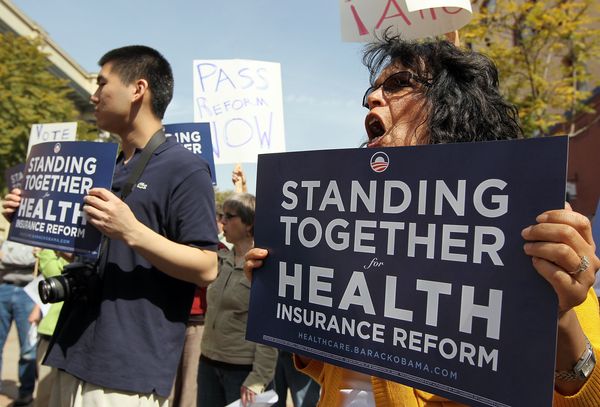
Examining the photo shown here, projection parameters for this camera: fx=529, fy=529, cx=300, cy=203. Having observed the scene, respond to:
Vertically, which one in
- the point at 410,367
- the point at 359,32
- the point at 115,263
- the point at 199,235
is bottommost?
the point at 410,367

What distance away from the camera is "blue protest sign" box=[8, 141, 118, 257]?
210 centimetres

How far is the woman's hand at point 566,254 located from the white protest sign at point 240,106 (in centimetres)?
365

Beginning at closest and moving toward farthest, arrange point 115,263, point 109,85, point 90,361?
point 90,361, point 115,263, point 109,85

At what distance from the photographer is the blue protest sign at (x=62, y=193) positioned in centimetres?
210

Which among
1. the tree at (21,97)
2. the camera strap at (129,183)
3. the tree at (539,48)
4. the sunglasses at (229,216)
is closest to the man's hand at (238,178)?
the sunglasses at (229,216)

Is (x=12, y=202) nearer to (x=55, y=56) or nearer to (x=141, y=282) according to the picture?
(x=141, y=282)

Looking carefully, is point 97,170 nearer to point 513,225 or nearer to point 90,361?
point 90,361

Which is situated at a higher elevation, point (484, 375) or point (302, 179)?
point (302, 179)

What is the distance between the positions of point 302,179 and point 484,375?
0.68 metres

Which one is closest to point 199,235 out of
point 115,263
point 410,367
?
point 115,263

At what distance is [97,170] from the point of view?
2.12 meters

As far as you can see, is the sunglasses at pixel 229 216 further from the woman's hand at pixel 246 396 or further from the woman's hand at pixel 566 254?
the woman's hand at pixel 566 254

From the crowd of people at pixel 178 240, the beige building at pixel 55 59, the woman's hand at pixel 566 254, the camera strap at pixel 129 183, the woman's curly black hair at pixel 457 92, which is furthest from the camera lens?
the beige building at pixel 55 59

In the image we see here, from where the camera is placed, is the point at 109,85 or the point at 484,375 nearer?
the point at 484,375
